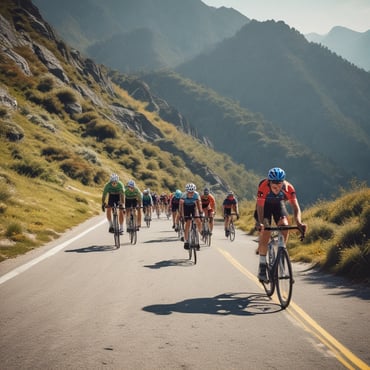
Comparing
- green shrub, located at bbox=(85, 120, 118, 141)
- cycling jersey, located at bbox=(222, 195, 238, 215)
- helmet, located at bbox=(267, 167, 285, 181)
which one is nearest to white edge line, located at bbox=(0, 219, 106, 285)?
helmet, located at bbox=(267, 167, 285, 181)

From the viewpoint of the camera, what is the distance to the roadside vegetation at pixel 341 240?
8938 mm

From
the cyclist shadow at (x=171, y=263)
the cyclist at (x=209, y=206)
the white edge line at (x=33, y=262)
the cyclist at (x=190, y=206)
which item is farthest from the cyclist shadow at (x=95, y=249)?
the cyclist at (x=209, y=206)

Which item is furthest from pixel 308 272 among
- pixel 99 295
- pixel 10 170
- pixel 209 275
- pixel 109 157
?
pixel 109 157

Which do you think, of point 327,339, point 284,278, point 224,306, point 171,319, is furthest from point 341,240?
point 171,319

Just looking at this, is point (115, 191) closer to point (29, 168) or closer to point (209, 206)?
point (209, 206)

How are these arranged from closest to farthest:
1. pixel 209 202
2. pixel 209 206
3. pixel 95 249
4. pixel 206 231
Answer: pixel 95 249, pixel 206 231, pixel 209 206, pixel 209 202

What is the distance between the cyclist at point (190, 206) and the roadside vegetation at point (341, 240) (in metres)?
2.93

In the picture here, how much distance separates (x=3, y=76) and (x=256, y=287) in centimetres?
6355

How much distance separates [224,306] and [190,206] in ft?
21.5

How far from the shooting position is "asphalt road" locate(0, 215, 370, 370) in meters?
4.39

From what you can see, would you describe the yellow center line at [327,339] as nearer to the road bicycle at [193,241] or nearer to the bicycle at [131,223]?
the road bicycle at [193,241]

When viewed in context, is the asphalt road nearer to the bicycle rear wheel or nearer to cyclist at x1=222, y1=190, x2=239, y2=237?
the bicycle rear wheel

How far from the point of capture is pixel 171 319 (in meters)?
5.77

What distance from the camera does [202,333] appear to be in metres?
5.18
